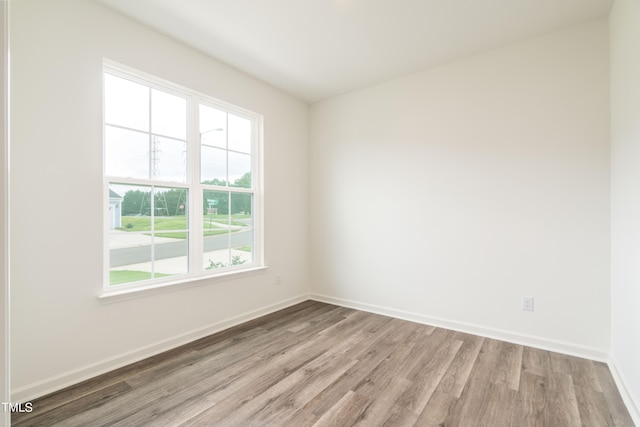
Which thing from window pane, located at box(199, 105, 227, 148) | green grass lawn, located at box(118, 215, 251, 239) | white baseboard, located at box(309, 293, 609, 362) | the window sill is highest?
window pane, located at box(199, 105, 227, 148)

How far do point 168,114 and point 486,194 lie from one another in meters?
3.09

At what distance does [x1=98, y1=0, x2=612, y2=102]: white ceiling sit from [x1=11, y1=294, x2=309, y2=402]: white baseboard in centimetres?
266

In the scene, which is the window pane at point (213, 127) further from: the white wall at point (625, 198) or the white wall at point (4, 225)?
the white wall at point (625, 198)

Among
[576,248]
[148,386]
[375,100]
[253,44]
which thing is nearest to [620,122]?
[576,248]

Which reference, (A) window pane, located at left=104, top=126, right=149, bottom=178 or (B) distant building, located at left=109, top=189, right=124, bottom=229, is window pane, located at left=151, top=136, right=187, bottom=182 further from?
(B) distant building, located at left=109, top=189, right=124, bottom=229

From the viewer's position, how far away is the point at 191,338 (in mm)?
2748

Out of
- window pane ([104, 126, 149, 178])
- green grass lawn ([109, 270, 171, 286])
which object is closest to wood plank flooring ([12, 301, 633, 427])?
green grass lawn ([109, 270, 171, 286])

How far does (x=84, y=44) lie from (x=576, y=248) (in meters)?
4.12

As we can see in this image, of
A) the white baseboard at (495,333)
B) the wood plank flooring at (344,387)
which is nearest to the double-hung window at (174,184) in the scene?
the wood plank flooring at (344,387)

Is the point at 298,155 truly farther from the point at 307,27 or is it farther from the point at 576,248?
the point at 576,248

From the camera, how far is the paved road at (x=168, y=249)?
7.76 ft

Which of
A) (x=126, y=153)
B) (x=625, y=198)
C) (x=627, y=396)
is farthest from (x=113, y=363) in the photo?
(x=625, y=198)

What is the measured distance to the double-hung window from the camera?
7.76 feet

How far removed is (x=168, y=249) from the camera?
2678mm
